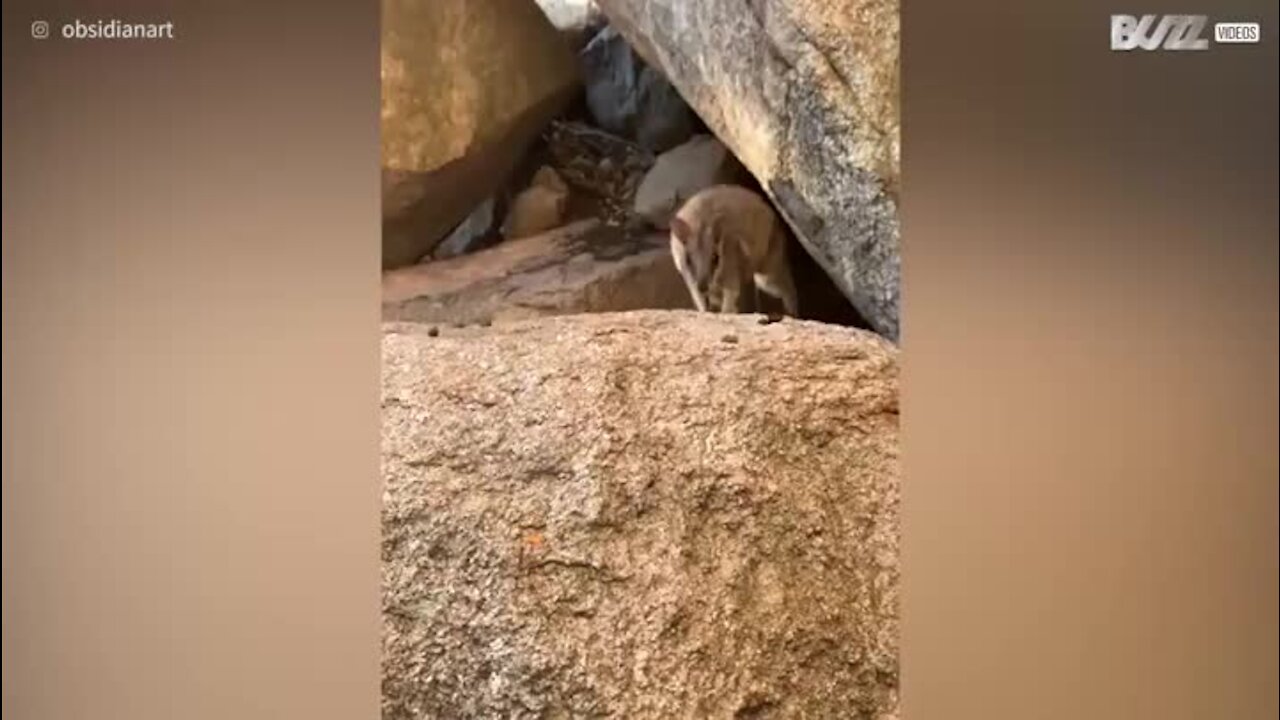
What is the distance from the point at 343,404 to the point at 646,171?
51cm

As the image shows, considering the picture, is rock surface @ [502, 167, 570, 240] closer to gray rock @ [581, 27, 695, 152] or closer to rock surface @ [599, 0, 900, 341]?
gray rock @ [581, 27, 695, 152]

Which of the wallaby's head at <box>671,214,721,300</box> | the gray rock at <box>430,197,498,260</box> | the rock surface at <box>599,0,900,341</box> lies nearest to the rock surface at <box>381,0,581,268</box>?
the gray rock at <box>430,197,498,260</box>

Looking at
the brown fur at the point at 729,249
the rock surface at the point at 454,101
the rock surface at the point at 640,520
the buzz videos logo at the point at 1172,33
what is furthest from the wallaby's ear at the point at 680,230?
the buzz videos logo at the point at 1172,33

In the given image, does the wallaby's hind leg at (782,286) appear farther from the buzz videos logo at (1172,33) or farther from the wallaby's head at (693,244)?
the buzz videos logo at (1172,33)

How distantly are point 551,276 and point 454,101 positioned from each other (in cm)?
27

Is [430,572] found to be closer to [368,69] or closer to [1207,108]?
[368,69]

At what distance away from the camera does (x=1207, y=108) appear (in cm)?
195

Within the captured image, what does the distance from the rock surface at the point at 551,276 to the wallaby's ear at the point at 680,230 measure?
0.8 inches

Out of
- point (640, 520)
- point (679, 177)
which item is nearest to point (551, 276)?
point (679, 177)

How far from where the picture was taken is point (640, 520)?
1.87 meters

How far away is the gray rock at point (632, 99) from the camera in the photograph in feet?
6.23

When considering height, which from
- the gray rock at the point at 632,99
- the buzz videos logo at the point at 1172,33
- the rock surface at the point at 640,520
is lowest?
the rock surface at the point at 640,520

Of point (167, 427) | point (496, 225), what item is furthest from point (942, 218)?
point (167, 427)

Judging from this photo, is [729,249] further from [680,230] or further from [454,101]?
[454,101]
